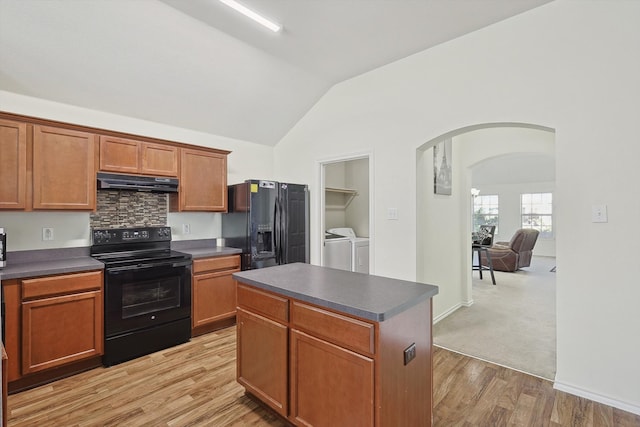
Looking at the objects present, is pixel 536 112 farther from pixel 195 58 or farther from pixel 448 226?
pixel 195 58

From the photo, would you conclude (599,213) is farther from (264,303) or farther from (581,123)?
(264,303)

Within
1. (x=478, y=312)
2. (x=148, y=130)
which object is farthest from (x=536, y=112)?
(x=148, y=130)

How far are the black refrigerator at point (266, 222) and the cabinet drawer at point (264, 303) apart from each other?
1.57 metres

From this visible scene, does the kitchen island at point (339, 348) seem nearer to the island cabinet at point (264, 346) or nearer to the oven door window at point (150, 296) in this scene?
the island cabinet at point (264, 346)

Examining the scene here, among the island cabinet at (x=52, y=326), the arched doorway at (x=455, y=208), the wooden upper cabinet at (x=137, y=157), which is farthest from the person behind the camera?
the arched doorway at (x=455, y=208)

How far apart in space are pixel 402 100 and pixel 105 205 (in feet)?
11.0

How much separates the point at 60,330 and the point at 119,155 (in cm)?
161

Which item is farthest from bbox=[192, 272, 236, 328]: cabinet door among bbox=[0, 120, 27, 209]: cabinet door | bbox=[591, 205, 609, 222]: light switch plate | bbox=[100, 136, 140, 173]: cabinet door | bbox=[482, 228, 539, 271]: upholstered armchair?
bbox=[482, 228, 539, 271]: upholstered armchair

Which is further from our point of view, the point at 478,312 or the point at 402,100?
the point at 478,312

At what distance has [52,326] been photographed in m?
2.45

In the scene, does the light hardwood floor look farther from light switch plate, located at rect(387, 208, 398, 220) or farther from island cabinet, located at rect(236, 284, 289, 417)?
light switch plate, located at rect(387, 208, 398, 220)

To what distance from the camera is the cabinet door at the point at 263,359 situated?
1862mm

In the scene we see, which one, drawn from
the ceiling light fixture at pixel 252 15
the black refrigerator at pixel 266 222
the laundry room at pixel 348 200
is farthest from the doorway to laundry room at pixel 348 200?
the ceiling light fixture at pixel 252 15

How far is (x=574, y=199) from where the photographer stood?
236 cm
